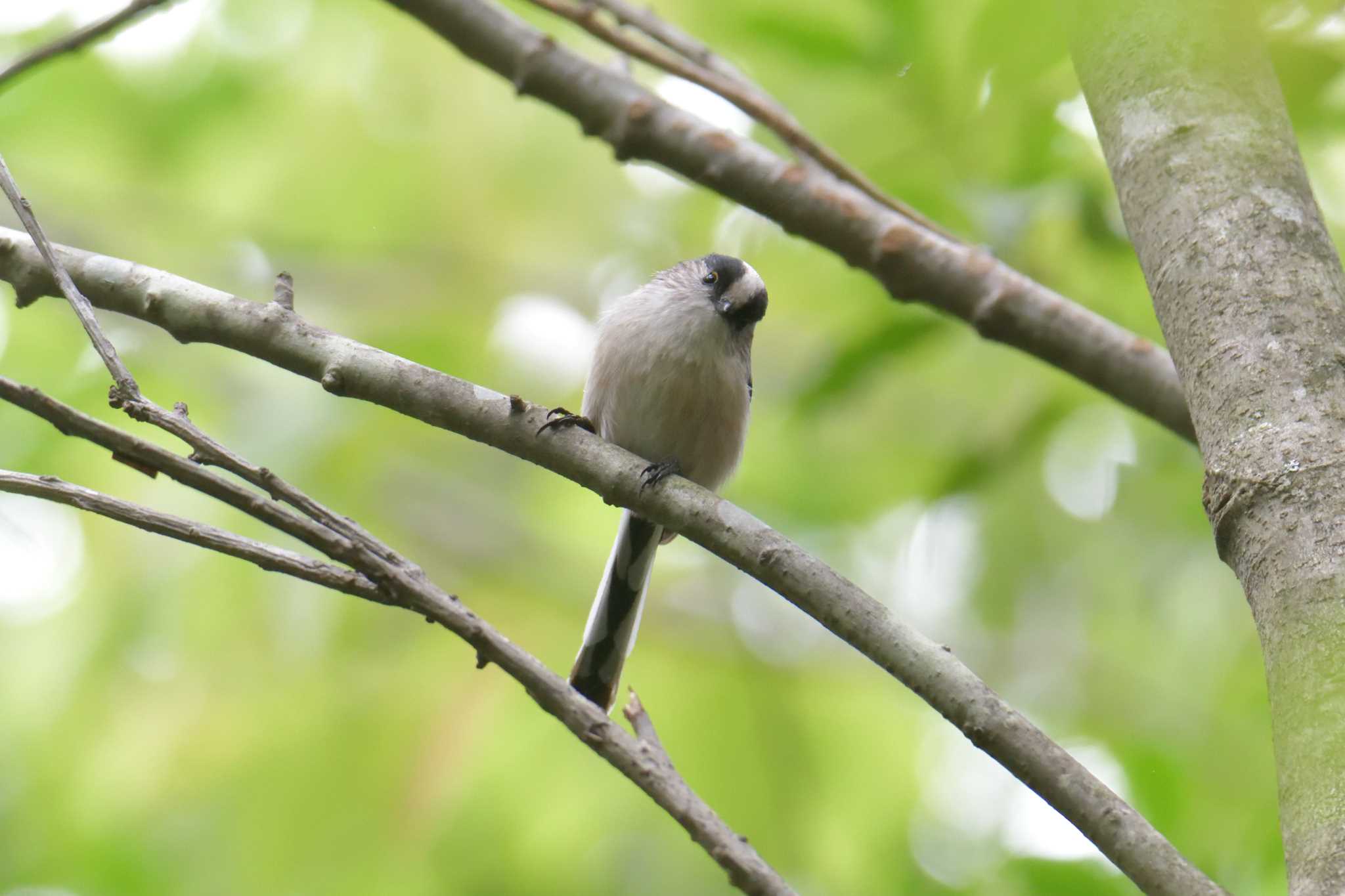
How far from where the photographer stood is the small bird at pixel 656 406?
172 inches

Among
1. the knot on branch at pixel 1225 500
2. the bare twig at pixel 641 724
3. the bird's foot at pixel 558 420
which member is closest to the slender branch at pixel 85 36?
the bird's foot at pixel 558 420

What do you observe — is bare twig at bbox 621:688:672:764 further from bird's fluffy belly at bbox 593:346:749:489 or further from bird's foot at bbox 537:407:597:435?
bird's fluffy belly at bbox 593:346:749:489

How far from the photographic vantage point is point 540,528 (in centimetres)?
622

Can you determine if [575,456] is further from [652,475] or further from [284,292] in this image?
[284,292]

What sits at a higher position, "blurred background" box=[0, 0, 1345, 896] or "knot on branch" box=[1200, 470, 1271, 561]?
"blurred background" box=[0, 0, 1345, 896]

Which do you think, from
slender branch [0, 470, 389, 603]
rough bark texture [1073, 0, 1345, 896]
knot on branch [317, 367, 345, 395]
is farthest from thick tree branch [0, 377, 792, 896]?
rough bark texture [1073, 0, 1345, 896]

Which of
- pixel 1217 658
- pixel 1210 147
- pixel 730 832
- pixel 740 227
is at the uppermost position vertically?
pixel 740 227

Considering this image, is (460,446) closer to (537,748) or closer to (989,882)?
(537,748)

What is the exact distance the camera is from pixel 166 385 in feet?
14.8

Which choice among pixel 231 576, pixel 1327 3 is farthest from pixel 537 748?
pixel 1327 3

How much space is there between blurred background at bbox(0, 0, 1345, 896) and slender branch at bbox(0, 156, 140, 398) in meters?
1.89

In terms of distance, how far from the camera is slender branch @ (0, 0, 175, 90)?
9.56ft

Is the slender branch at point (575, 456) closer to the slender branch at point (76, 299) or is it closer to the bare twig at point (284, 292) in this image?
the bare twig at point (284, 292)

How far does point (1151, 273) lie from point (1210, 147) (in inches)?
10.9
